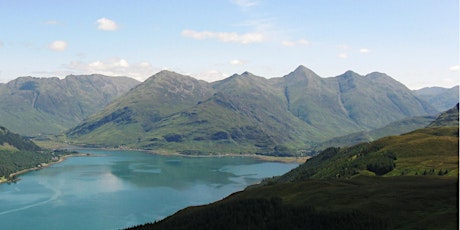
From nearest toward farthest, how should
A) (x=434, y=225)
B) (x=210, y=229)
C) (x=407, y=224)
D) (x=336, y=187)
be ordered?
(x=434, y=225)
(x=407, y=224)
(x=210, y=229)
(x=336, y=187)

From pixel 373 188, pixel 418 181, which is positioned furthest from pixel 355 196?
pixel 418 181

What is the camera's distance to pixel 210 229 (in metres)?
172

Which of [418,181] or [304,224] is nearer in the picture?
[304,224]

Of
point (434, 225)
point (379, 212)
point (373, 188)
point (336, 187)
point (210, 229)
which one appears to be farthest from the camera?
point (336, 187)

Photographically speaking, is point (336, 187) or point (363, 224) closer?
point (363, 224)

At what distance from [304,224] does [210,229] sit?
37086 mm

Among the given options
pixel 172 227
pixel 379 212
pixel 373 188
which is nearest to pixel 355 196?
pixel 373 188

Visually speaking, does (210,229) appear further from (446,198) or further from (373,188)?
(446,198)

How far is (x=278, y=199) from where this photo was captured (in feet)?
634

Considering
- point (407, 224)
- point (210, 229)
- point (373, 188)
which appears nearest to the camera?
point (407, 224)

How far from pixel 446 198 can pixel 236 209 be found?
79762mm

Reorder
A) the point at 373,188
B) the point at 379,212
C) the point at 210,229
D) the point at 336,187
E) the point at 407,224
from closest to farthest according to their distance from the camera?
the point at 407,224
the point at 379,212
the point at 210,229
the point at 373,188
the point at 336,187

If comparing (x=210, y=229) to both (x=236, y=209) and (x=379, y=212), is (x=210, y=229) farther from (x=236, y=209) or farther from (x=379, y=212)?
(x=379, y=212)

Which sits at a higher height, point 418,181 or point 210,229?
point 418,181
